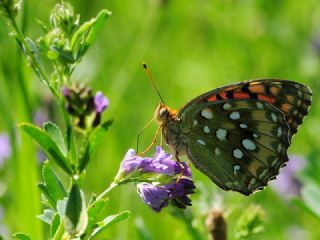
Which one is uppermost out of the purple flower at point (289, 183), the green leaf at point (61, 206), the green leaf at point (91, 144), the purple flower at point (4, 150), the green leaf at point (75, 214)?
the green leaf at point (91, 144)

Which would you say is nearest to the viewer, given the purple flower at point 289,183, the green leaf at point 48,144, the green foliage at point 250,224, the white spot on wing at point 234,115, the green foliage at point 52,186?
the green leaf at point 48,144

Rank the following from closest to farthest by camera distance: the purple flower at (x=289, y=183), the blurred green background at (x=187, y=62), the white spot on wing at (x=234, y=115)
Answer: the white spot on wing at (x=234, y=115) → the blurred green background at (x=187, y=62) → the purple flower at (x=289, y=183)

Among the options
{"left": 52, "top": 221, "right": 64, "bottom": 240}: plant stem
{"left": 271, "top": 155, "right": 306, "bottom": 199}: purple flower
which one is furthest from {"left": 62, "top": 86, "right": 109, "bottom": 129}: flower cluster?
{"left": 271, "top": 155, "right": 306, "bottom": 199}: purple flower

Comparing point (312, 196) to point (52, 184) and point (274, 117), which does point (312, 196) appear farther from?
point (52, 184)

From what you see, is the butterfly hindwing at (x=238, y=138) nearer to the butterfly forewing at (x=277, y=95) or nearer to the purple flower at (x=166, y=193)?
the butterfly forewing at (x=277, y=95)

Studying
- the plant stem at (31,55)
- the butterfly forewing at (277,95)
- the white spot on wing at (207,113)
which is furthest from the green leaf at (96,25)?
the white spot on wing at (207,113)

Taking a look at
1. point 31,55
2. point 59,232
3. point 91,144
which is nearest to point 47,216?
point 59,232

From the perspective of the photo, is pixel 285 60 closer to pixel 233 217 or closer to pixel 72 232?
pixel 233 217

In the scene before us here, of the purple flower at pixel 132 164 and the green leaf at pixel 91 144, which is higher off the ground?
the green leaf at pixel 91 144
